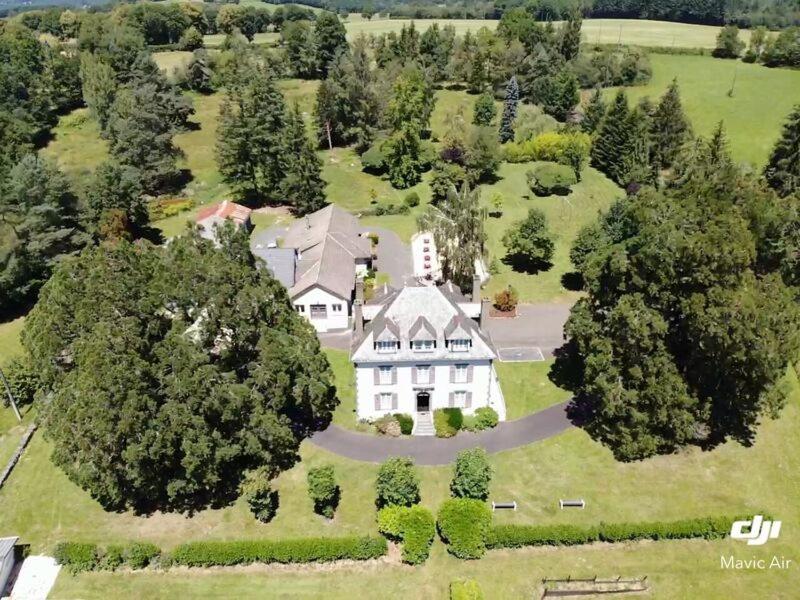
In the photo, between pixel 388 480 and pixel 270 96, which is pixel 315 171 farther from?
pixel 388 480

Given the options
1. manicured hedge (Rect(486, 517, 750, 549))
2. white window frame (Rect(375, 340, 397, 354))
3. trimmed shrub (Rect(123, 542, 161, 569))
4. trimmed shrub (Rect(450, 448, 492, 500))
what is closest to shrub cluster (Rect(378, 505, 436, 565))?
trimmed shrub (Rect(450, 448, 492, 500))

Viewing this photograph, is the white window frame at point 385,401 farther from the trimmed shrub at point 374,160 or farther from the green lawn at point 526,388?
the trimmed shrub at point 374,160

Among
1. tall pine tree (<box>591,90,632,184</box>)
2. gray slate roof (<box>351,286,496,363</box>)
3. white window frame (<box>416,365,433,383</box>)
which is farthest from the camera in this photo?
tall pine tree (<box>591,90,632,184</box>)

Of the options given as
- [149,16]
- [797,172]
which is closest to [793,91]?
[797,172]

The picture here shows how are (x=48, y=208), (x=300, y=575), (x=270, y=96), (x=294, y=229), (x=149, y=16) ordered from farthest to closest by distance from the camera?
(x=149, y=16), (x=270, y=96), (x=294, y=229), (x=48, y=208), (x=300, y=575)

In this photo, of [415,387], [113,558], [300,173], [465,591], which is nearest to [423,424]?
[415,387]

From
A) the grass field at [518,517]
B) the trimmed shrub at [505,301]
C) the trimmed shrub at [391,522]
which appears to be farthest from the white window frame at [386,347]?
the trimmed shrub at [505,301]

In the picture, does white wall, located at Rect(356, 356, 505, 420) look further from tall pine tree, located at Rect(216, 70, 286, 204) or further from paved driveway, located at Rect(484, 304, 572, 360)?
tall pine tree, located at Rect(216, 70, 286, 204)
